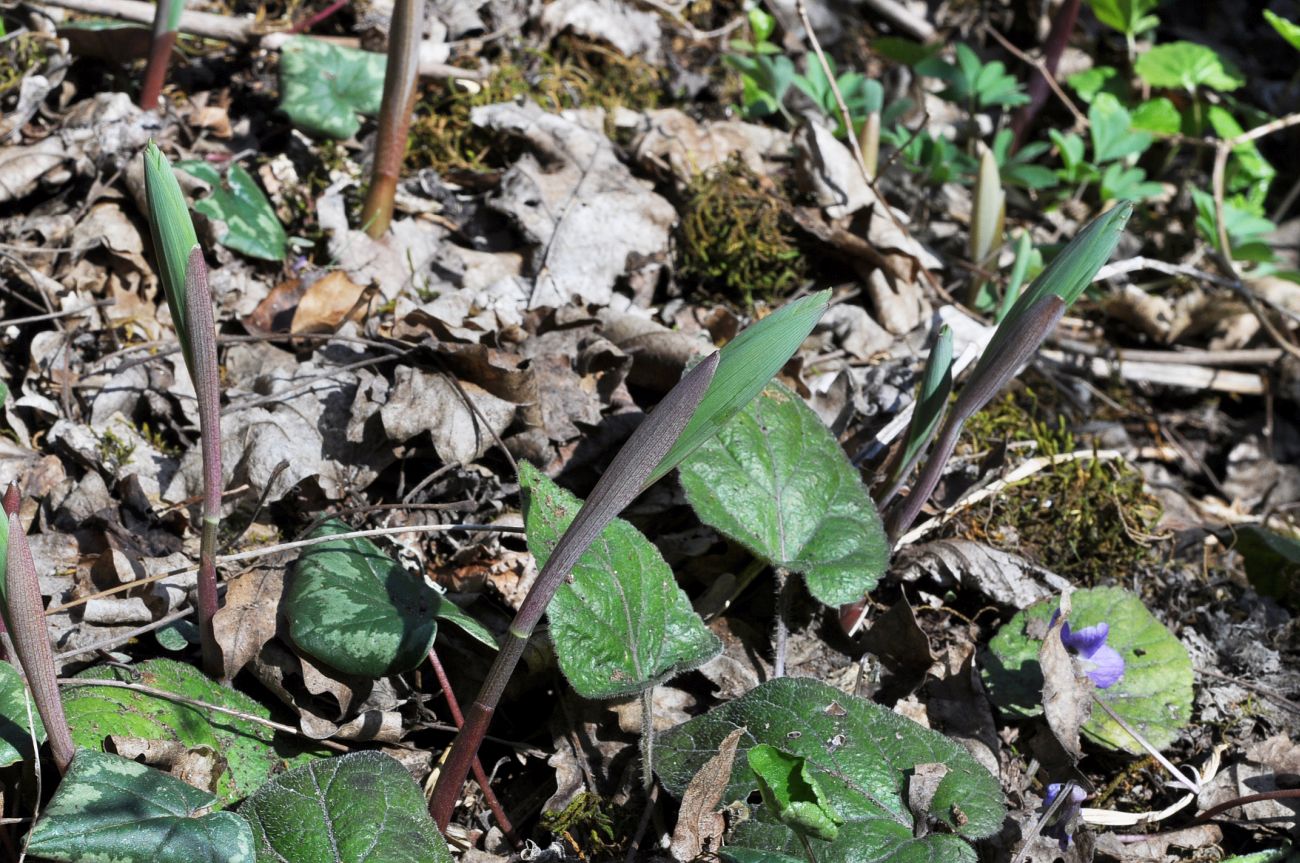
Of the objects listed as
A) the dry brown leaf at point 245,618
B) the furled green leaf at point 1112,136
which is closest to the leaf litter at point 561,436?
the dry brown leaf at point 245,618

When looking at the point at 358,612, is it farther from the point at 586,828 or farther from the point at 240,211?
the point at 240,211

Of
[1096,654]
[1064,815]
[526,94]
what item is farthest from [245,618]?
[526,94]

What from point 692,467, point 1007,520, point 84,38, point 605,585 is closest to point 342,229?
point 84,38

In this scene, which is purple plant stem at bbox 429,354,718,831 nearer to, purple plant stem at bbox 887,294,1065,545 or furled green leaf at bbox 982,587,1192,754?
purple plant stem at bbox 887,294,1065,545

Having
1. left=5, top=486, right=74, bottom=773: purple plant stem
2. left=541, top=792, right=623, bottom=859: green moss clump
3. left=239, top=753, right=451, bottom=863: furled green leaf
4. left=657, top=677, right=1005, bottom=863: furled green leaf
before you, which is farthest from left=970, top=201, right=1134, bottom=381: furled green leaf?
left=5, top=486, right=74, bottom=773: purple plant stem

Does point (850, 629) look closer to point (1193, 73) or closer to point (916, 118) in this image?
point (916, 118)
